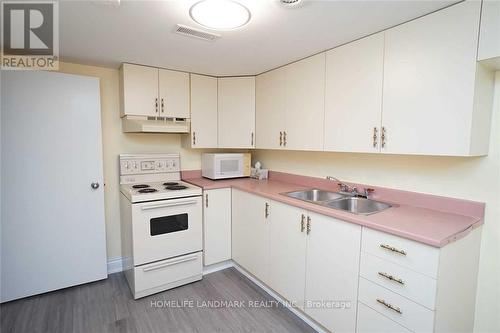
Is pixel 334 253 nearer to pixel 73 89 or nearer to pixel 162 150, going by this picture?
pixel 162 150

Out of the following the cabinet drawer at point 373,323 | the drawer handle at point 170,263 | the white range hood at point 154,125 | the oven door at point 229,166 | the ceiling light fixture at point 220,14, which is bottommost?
the drawer handle at point 170,263

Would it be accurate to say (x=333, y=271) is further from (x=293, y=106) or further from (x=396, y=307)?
(x=293, y=106)

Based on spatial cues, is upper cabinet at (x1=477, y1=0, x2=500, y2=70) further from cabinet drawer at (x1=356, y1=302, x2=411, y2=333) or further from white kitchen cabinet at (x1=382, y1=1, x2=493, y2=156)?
cabinet drawer at (x1=356, y1=302, x2=411, y2=333)

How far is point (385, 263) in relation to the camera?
54.6 inches

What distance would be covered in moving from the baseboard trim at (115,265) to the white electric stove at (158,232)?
0.24 meters

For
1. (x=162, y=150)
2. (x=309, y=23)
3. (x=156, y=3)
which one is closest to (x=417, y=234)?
(x=309, y=23)

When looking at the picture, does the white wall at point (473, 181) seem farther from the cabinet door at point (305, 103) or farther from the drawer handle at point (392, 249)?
the drawer handle at point (392, 249)

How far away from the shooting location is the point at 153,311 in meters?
2.06

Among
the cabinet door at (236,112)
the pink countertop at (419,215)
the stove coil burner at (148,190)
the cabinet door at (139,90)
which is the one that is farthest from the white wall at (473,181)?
the cabinet door at (139,90)

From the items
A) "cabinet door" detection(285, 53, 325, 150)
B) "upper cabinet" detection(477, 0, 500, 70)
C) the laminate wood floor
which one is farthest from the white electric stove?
"upper cabinet" detection(477, 0, 500, 70)

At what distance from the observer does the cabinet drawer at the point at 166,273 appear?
219 cm

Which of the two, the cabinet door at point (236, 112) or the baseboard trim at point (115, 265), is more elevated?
the cabinet door at point (236, 112)

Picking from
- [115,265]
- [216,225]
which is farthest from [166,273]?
[115,265]

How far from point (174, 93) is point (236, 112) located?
2.28 ft
